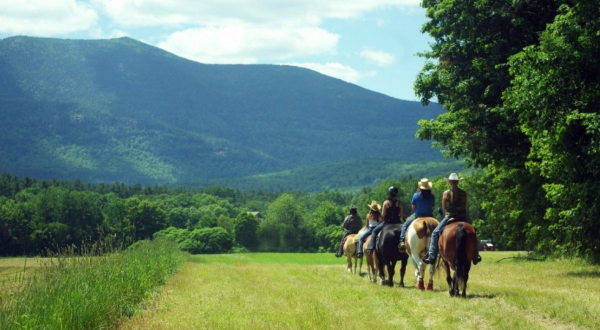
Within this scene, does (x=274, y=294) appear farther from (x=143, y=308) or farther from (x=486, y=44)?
(x=486, y=44)

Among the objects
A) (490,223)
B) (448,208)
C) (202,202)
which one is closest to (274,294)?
(448,208)

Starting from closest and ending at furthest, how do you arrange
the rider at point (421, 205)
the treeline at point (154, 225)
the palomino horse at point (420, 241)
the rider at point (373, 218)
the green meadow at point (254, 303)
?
the green meadow at point (254, 303)
the palomino horse at point (420, 241)
the rider at point (421, 205)
the rider at point (373, 218)
the treeline at point (154, 225)

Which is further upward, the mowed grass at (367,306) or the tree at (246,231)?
the mowed grass at (367,306)

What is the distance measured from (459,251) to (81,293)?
859 centimetres

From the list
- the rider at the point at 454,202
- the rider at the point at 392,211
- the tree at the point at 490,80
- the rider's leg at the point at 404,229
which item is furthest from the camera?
the tree at the point at 490,80

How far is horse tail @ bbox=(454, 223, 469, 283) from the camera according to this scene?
1697cm

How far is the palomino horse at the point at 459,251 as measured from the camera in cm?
1700

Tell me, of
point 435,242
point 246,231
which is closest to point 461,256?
point 435,242

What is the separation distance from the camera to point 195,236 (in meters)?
122

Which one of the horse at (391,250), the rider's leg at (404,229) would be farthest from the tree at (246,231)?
the rider's leg at (404,229)

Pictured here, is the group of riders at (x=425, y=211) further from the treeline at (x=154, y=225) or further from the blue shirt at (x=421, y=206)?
the treeline at (x=154, y=225)

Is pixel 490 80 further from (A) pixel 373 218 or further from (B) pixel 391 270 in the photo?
(B) pixel 391 270

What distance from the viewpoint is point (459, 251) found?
671 inches

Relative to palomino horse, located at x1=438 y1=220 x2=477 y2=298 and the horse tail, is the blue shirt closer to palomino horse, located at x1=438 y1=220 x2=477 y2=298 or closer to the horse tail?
palomino horse, located at x1=438 y1=220 x2=477 y2=298
